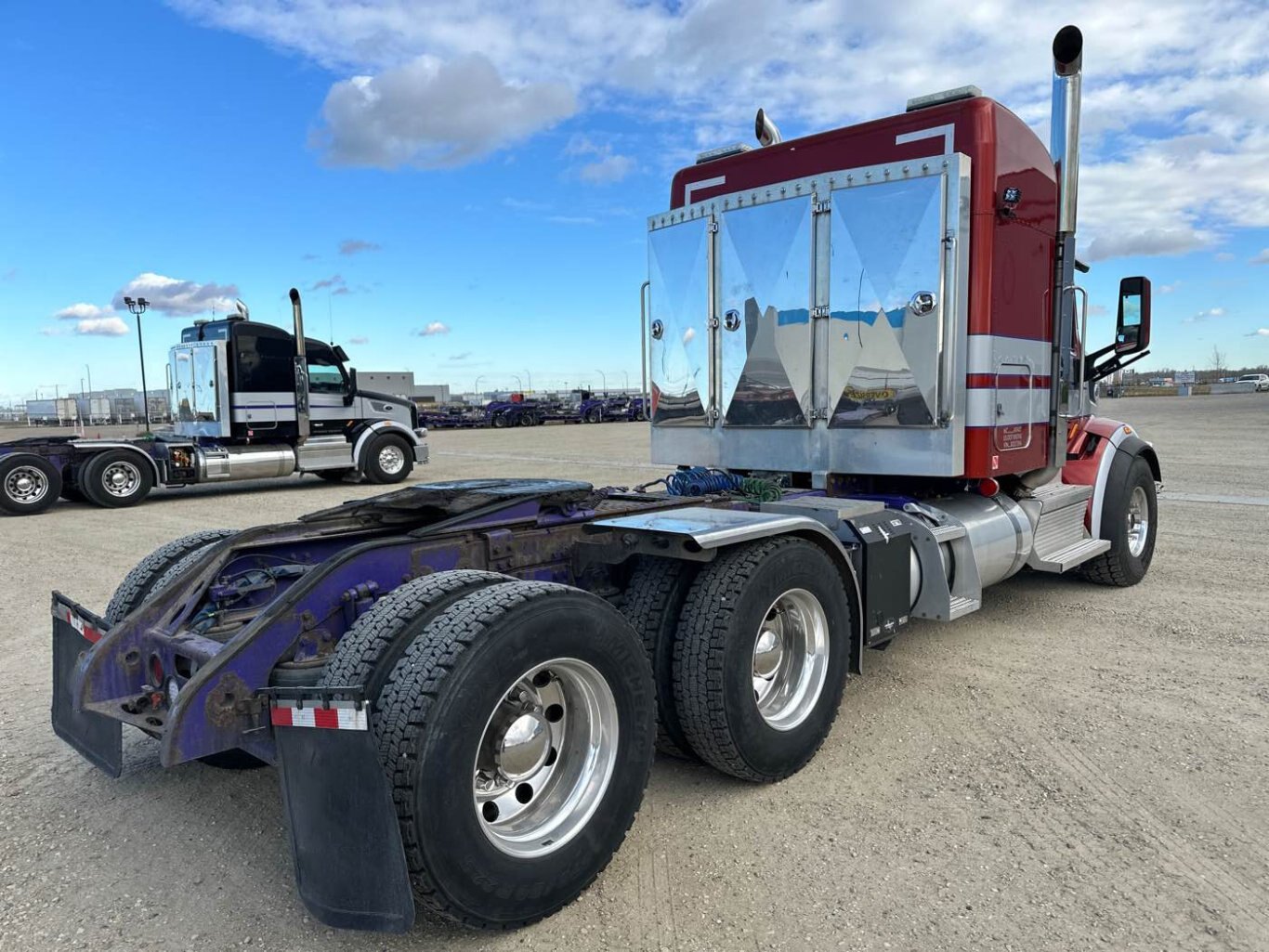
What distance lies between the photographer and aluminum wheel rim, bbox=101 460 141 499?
13.5m

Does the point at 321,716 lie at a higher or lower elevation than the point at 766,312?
lower

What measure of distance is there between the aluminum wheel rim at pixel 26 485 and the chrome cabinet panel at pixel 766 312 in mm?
11994

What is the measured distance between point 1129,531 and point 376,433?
1323 centimetres

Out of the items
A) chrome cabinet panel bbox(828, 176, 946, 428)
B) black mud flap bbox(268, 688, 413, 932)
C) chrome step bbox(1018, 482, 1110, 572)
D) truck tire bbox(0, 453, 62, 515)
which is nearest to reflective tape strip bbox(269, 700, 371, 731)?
black mud flap bbox(268, 688, 413, 932)

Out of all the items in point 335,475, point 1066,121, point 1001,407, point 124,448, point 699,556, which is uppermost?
point 1066,121

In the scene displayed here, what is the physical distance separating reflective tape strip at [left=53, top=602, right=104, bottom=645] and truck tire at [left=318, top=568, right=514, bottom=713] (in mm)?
1074

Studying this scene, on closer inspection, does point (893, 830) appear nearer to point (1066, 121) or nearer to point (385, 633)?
point (385, 633)

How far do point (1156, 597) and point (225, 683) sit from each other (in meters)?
6.50

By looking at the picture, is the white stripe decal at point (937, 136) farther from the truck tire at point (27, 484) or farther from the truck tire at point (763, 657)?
the truck tire at point (27, 484)

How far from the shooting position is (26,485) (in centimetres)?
1295

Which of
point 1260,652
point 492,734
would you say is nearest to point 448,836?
point 492,734

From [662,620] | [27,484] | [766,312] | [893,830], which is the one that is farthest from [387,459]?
[893,830]

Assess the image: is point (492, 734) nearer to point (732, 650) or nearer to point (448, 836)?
point (448, 836)

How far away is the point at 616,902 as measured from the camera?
2.79 meters
